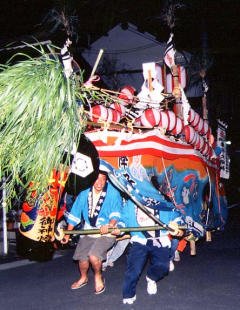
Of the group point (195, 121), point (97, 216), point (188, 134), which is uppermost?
point (195, 121)

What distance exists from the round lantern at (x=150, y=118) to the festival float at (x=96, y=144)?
0.04ft

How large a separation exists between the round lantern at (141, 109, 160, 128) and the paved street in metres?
2.27

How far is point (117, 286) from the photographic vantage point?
6.34 metres

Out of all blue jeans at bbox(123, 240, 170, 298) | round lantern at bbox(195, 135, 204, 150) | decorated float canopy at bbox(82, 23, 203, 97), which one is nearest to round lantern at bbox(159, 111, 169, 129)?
round lantern at bbox(195, 135, 204, 150)

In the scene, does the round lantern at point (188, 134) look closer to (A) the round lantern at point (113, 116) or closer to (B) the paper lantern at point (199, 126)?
(B) the paper lantern at point (199, 126)

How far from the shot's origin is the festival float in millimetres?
3777

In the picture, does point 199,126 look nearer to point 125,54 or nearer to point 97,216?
point 97,216

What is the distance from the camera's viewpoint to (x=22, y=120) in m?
3.74

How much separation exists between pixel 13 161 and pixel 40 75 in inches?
31.4

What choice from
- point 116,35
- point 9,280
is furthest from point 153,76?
point 116,35

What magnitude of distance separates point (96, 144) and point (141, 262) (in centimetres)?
160

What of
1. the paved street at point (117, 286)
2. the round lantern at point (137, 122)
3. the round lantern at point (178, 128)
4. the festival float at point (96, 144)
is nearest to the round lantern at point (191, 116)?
the festival float at point (96, 144)

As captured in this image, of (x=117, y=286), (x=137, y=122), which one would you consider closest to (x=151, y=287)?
(x=117, y=286)

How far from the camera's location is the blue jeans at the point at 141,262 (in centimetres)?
544
